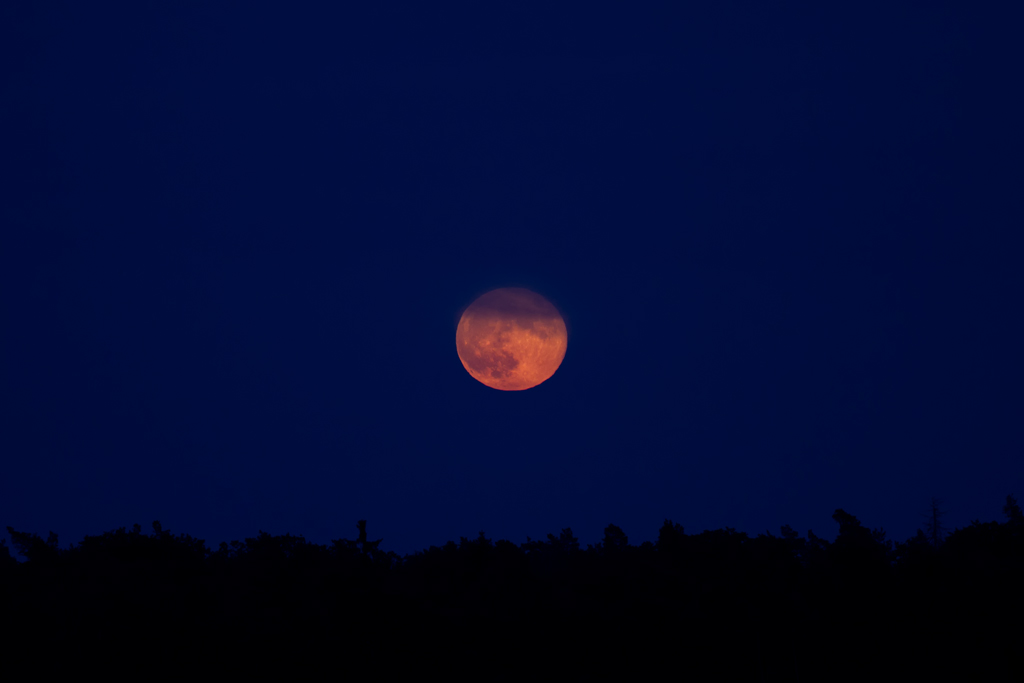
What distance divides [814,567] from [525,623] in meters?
Answer: 14.2

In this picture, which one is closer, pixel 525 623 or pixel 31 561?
pixel 525 623

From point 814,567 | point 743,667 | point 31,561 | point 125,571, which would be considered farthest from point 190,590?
point 814,567

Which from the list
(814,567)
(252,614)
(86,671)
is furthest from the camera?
(814,567)

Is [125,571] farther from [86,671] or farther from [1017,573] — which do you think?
[1017,573]

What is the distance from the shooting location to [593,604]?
123 ft

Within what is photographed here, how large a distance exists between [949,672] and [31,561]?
42.6m

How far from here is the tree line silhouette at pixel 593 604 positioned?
1415 inches

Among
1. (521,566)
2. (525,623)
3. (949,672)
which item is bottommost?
(949,672)

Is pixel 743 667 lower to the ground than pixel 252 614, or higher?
lower

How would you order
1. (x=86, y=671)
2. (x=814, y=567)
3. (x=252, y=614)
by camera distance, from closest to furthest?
1. (x=86, y=671)
2. (x=252, y=614)
3. (x=814, y=567)

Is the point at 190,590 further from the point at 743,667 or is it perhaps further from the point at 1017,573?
the point at 1017,573

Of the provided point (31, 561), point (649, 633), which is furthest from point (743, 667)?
point (31, 561)

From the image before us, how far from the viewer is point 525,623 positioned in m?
36.9

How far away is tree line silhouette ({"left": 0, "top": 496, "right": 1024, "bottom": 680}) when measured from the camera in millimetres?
35938
